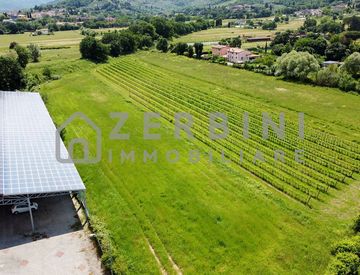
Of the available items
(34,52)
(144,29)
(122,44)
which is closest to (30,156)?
(34,52)

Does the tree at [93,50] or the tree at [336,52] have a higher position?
the tree at [93,50]

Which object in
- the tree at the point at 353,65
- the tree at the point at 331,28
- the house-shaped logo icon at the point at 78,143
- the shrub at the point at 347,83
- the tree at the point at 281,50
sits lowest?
the house-shaped logo icon at the point at 78,143

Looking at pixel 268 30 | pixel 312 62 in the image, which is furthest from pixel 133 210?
pixel 268 30

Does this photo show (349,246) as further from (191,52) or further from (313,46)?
(313,46)

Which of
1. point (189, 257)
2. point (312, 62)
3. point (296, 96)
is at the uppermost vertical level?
point (312, 62)

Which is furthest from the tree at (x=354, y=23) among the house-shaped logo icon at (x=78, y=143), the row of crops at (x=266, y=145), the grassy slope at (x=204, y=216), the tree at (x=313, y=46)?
the house-shaped logo icon at (x=78, y=143)

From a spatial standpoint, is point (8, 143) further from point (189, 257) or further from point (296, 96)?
point (296, 96)

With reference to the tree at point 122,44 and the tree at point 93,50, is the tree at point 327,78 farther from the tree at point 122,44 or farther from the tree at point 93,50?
the tree at point 122,44
